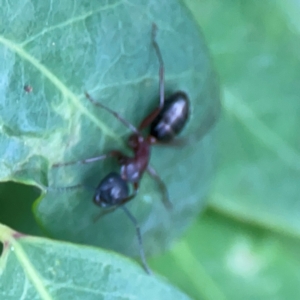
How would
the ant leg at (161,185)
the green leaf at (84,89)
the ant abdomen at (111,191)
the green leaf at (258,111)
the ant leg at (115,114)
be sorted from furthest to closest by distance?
the green leaf at (258,111), the ant leg at (161,185), the ant abdomen at (111,191), the ant leg at (115,114), the green leaf at (84,89)

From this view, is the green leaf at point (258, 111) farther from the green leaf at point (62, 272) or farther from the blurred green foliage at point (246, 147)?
the green leaf at point (62, 272)

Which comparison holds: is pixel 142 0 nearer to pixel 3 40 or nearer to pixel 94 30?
pixel 94 30

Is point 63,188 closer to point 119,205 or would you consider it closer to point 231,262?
point 119,205

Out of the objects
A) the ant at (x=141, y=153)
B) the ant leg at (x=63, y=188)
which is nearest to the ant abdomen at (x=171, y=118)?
the ant at (x=141, y=153)

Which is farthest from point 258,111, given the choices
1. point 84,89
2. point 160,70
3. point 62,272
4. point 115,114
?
point 62,272

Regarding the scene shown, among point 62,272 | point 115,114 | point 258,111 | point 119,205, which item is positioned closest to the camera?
point 62,272

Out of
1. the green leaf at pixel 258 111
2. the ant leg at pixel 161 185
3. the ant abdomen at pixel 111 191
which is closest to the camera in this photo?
the ant abdomen at pixel 111 191
